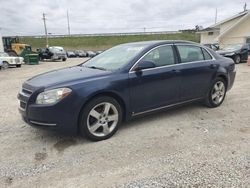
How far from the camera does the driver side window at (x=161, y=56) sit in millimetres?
4245

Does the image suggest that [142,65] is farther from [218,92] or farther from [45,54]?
[45,54]

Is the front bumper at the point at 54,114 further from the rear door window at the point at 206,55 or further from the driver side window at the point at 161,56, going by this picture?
the rear door window at the point at 206,55

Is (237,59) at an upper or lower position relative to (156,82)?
lower

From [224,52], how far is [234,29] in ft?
43.3

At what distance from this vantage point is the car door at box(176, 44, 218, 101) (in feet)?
15.3

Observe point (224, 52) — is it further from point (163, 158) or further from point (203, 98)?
point (163, 158)

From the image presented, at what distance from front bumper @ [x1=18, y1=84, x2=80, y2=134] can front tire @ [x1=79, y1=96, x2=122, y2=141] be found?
5.9 inches

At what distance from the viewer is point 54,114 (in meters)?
3.36

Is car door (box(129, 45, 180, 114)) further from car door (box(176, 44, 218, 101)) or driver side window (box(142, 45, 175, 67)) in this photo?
car door (box(176, 44, 218, 101))

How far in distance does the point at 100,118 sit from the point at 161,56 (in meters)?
1.67

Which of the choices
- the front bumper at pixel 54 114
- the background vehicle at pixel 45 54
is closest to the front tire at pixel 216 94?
the front bumper at pixel 54 114

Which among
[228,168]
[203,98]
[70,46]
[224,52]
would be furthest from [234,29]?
[70,46]

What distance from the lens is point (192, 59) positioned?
4871 millimetres

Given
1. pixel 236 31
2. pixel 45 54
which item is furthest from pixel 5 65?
pixel 236 31
